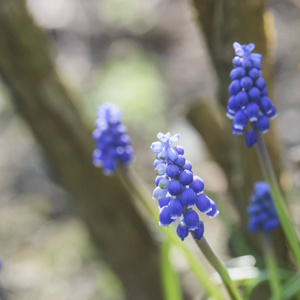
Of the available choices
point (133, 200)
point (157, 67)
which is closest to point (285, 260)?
point (133, 200)

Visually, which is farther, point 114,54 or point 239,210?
point 114,54

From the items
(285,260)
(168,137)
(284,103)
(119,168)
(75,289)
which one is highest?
(168,137)

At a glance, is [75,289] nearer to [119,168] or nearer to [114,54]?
[119,168]

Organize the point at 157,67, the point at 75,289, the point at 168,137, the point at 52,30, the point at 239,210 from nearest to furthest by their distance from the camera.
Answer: the point at 168,137 → the point at 239,210 → the point at 75,289 → the point at 157,67 → the point at 52,30

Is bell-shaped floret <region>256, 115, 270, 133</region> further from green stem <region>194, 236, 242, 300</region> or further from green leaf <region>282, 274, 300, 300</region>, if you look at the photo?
green leaf <region>282, 274, 300, 300</region>

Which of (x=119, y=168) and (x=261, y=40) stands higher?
(x=261, y=40)

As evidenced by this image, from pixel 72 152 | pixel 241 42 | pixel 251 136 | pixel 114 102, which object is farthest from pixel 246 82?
pixel 114 102

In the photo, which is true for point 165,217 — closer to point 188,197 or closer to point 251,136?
point 188,197
